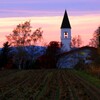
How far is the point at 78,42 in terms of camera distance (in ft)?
535

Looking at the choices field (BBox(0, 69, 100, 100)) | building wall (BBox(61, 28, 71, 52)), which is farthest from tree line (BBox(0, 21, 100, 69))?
field (BBox(0, 69, 100, 100))

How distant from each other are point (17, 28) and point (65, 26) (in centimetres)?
3080

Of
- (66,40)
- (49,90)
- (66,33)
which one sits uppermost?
(66,33)

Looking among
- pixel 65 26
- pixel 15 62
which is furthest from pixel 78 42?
pixel 15 62

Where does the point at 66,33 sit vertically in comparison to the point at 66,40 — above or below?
above

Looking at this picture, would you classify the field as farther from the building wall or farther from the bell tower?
the bell tower

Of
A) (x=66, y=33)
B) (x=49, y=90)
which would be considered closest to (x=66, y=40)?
(x=66, y=33)

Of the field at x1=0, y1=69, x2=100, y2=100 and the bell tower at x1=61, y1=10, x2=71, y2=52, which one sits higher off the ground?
the bell tower at x1=61, y1=10, x2=71, y2=52

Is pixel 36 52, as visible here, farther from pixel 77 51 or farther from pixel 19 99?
pixel 19 99

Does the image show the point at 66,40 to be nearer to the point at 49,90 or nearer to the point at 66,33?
the point at 66,33

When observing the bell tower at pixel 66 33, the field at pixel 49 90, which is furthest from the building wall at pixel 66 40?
the field at pixel 49 90

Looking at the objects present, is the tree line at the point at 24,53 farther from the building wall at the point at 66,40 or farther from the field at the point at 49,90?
the field at the point at 49,90

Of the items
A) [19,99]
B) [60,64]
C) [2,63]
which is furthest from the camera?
[60,64]

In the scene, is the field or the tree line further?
the tree line
